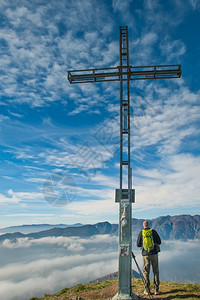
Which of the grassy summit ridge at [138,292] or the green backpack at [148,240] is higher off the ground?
the green backpack at [148,240]

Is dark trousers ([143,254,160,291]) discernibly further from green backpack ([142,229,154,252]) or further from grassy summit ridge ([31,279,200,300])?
grassy summit ridge ([31,279,200,300])

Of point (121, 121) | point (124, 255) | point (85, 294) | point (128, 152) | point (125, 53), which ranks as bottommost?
point (85, 294)

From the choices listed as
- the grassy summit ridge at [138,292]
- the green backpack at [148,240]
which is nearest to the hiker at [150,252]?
the green backpack at [148,240]

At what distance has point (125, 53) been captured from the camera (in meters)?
14.6

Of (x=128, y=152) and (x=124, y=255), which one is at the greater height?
(x=128, y=152)

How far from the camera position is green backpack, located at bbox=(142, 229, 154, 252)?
39.2 feet

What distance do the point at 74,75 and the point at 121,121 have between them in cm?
535

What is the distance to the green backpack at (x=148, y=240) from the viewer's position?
Answer: 39.2ft

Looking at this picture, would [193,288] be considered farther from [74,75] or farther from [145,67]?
[74,75]

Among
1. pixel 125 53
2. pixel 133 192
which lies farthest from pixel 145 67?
pixel 133 192

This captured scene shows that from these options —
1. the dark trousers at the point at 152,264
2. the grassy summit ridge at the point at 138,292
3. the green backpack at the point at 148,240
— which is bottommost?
the grassy summit ridge at the point at 138,292

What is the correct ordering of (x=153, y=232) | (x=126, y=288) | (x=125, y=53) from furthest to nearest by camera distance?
(x=125, y=53) < (x=153, y=232) < (x=126, y=288)

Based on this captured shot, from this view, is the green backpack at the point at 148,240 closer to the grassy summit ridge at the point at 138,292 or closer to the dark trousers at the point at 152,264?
the dark trousers at the point at 152,264

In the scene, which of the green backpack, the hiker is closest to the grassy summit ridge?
the hiker
